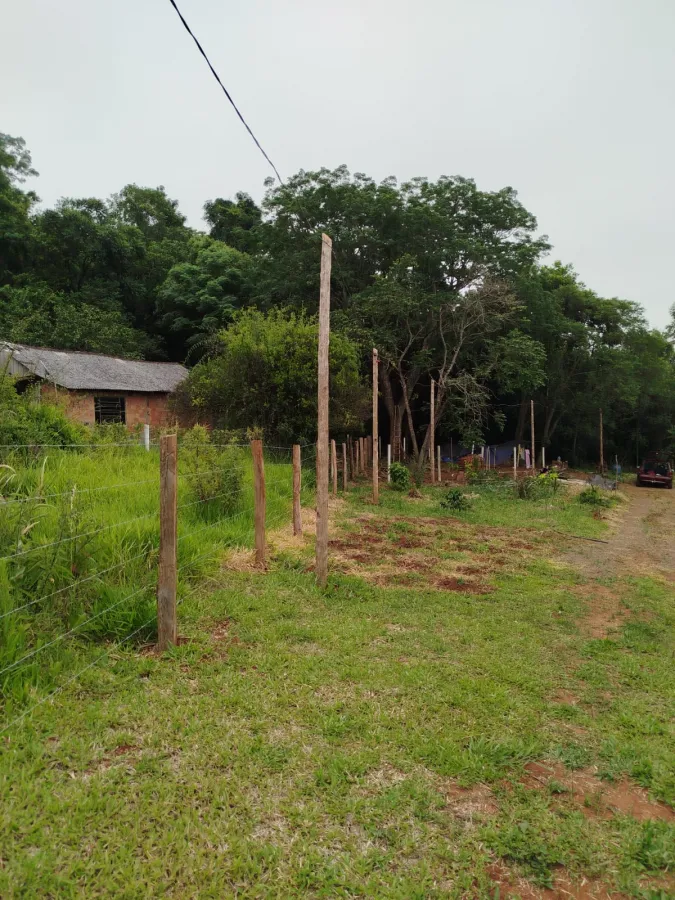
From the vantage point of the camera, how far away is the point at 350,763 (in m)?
3.03

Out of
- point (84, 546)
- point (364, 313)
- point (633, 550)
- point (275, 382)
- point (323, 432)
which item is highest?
point (364, 313)

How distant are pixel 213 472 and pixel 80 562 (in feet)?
10.6

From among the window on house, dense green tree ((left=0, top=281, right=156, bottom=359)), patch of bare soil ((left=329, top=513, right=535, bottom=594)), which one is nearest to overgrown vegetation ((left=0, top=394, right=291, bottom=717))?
patch of bare soil ((left=329, top=513, right=535, bottom=594))

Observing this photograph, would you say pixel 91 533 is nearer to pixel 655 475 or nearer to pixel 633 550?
pixel 633 550

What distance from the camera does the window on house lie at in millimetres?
22641

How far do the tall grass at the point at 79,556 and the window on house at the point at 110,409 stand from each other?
52.5ft

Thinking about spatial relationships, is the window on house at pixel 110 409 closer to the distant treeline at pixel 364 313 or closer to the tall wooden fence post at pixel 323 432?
the distant treeline at pixel 364 313

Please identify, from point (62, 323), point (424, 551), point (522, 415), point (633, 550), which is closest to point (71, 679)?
point (424, 551)

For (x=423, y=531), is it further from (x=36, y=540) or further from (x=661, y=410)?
(x=661, y=410)

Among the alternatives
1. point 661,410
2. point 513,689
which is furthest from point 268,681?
point 661,410

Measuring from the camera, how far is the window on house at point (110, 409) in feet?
74.3

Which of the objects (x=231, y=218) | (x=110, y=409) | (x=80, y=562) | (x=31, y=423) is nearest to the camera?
(x=80, y=562)

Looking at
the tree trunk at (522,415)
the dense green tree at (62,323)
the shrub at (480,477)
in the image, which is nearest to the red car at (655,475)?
the tree trunk at (522,415)

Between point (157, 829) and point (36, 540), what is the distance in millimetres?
2699
